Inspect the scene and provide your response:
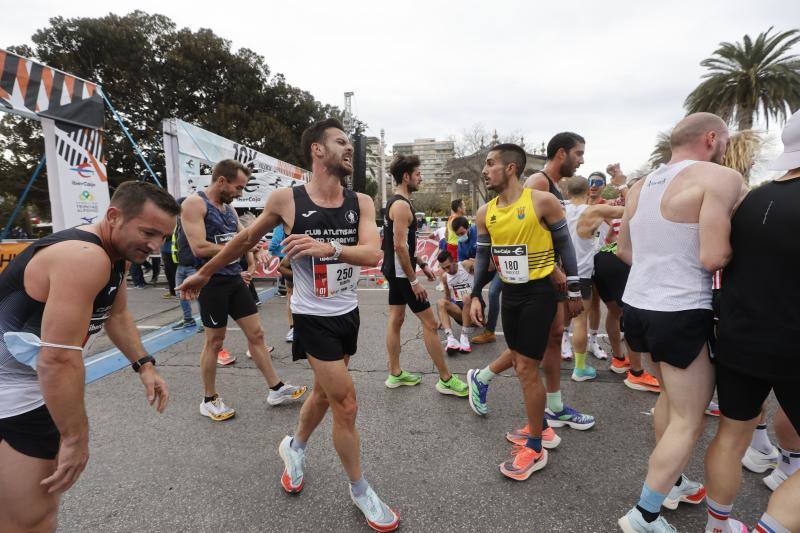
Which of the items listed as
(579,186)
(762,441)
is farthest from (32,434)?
(579,186)

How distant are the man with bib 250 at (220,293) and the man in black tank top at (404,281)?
1.03 meters

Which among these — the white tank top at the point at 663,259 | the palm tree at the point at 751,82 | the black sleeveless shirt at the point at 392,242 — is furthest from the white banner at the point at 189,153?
the palm tree at the point at 751,82

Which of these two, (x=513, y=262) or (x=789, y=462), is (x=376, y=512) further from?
(x=789, y=462)

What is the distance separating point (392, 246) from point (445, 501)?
221 centimetres

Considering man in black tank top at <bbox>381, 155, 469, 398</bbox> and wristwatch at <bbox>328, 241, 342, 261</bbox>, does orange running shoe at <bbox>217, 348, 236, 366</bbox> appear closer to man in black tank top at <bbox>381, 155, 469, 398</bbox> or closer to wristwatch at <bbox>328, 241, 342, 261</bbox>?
man in black tank top at <bbox>381, 155, 469, 398</bbox>

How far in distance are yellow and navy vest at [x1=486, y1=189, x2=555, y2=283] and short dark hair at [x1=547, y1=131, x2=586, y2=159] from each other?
0.86 metres

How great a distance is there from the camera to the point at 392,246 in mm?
3709

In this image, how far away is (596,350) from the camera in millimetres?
4426

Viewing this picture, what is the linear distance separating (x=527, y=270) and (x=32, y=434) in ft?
8.38

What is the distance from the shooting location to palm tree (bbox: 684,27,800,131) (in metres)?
18.1

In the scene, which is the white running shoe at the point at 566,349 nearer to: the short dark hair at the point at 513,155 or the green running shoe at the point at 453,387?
the green running shoe at the point at 453,387

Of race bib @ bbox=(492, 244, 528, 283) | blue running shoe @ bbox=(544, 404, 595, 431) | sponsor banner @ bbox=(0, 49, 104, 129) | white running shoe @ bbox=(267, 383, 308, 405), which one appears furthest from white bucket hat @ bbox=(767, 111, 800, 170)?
sponsor banner @ bbox=(0, 49, 104, 129)

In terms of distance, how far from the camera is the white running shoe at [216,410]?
3.18 metres

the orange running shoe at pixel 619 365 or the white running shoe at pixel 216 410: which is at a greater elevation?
the orange running shoe at pixel 619 365
